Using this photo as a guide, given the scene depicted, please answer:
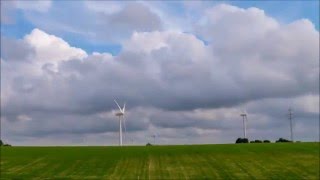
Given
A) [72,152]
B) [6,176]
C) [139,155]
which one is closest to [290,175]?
[139,155]

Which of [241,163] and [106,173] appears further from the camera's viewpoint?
[241,163]

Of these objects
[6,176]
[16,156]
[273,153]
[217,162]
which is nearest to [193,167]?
[217,162]

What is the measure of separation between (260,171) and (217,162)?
1014 centimetres

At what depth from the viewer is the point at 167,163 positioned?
82750 mm

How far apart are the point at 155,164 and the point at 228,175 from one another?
46.2 ft

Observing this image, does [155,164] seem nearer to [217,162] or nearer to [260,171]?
[217,162]

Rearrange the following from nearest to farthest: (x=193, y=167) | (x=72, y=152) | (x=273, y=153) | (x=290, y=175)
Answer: (x=290, y=175), (x=193, y=167), (x=273, y=153), (x=72, y=152)

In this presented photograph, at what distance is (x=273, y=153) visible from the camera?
92312 mm

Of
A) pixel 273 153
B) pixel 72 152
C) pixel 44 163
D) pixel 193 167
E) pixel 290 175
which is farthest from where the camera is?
pixel 72 152

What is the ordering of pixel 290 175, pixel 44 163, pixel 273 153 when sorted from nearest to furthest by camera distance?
1. pixel 290 175
2. pixel 44 163
3. pixel 273 153

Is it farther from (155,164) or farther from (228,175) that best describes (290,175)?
(155,164)

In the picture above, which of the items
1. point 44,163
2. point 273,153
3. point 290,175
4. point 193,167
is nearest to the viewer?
point 290,175

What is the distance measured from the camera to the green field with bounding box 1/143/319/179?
7256 centimetres

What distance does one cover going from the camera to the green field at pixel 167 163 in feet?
238
